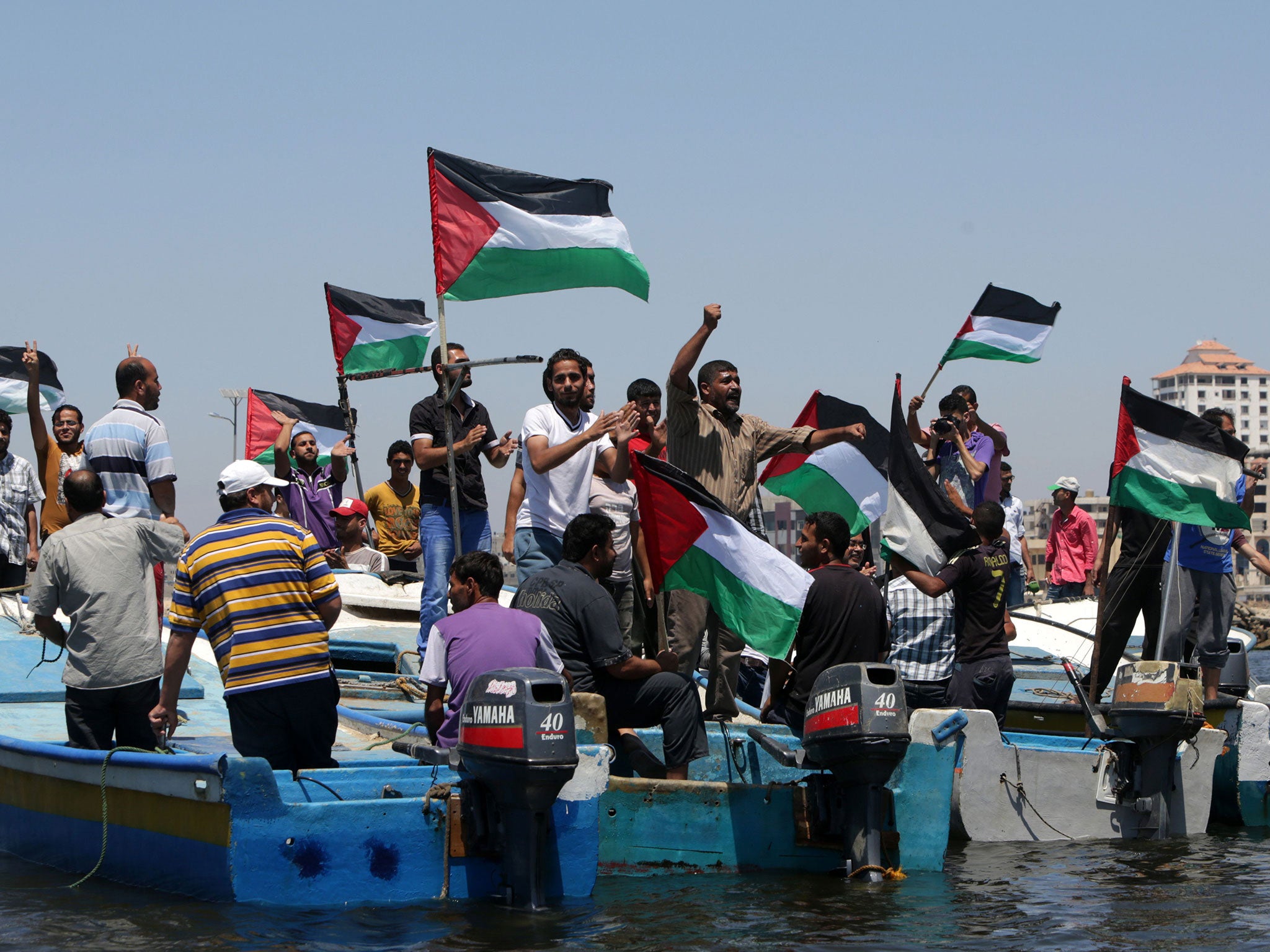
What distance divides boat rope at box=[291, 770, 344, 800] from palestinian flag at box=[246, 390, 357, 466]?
10479 millimetres

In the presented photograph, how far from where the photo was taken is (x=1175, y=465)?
11055 millimetres

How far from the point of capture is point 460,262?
10.9 metres

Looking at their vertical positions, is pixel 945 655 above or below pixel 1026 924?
above

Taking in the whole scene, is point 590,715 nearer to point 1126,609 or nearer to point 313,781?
point 313,781

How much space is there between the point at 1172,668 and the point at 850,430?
261 cm

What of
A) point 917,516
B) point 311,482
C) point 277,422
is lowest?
point 917,516

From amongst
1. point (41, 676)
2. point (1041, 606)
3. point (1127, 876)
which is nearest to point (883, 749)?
point (1127, 876)

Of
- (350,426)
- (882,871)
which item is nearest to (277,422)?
(350,426)

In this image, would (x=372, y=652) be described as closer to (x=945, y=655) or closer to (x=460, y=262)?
(x=460, y=262)

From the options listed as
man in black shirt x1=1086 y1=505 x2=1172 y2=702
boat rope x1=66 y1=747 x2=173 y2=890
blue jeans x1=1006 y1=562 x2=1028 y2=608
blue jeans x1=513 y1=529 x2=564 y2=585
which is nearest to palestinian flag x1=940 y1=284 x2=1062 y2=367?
blue jeans x1=1006 y1=562 x2=1028 y2=608

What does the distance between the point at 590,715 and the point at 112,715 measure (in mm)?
2516

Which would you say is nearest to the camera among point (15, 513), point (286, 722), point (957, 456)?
point (286, 722)

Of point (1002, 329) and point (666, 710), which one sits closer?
point (666, 710)

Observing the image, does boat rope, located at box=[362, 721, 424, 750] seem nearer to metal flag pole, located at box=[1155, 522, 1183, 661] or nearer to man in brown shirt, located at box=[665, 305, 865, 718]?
man in brown shirt, located at box=[665, 305, 865, 718]
